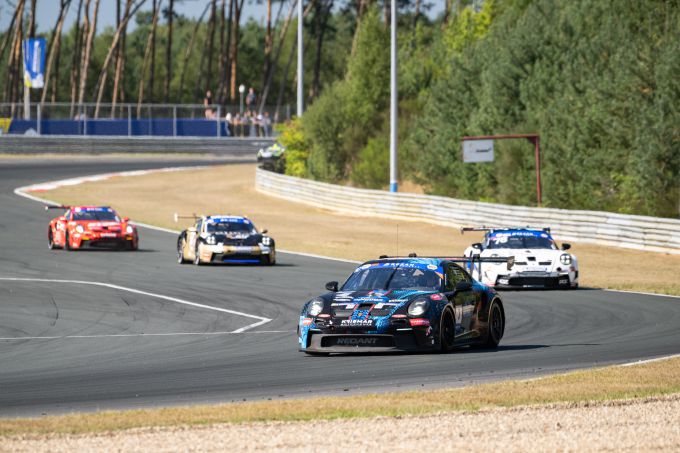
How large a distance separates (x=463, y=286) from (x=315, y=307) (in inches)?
75.3

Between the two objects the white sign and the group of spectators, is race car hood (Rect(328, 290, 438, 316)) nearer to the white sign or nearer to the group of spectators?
the white sign

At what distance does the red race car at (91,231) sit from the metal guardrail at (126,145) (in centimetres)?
4164

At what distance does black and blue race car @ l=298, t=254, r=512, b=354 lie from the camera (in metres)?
16.5

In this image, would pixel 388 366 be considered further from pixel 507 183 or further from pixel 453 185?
pixel 453 185

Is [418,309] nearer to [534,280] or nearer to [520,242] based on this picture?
[534,280]

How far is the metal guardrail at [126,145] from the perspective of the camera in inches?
3118

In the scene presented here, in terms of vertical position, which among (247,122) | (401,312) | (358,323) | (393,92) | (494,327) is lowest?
(494,327)

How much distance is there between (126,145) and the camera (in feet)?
271

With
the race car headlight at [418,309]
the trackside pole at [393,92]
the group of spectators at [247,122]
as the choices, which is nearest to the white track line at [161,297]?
the race car headlight at [418,309]

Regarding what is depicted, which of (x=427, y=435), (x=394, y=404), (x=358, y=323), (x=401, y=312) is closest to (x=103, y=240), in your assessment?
(x=358, y=323)

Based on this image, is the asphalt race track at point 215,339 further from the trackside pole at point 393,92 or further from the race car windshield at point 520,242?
the trackside pole at point 393,92

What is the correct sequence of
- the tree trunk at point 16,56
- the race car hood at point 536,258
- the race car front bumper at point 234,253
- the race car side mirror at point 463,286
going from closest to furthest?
the race car side mirror at point 463,286, the race car hood at point 536,258, the race car front bumper at point 234,253, the tree trunk at point 16,56

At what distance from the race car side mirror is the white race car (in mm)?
9697

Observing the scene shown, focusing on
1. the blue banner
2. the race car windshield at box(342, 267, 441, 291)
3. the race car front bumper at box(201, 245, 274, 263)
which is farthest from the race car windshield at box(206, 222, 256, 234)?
the blue banner
